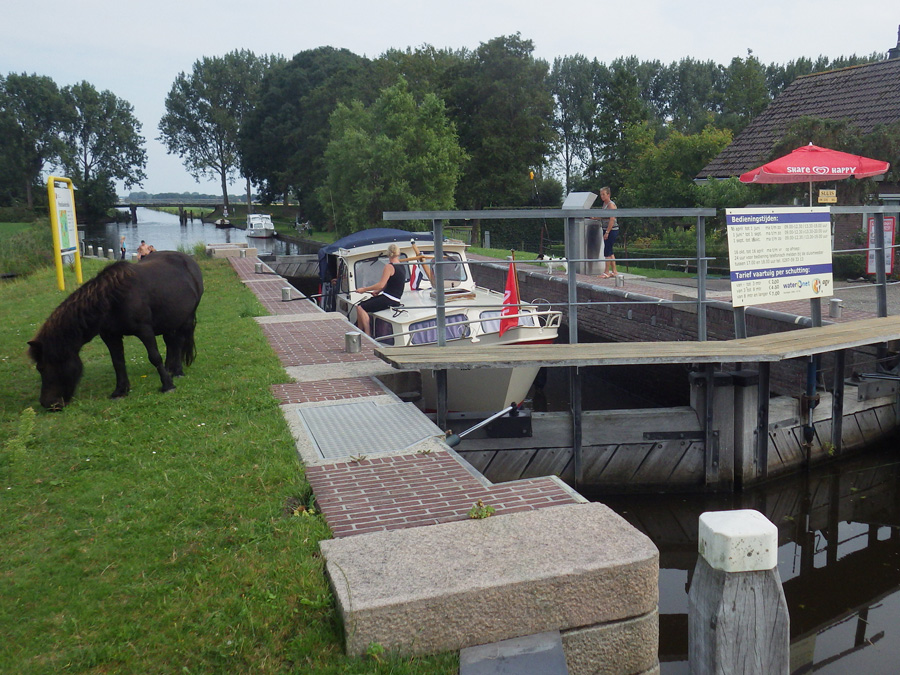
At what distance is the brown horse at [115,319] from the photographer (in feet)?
23.9

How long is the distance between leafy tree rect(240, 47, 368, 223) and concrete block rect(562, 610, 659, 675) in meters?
58.3

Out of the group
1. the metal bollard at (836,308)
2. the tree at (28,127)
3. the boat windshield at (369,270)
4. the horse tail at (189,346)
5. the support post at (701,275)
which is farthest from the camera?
the tree at (28,127)

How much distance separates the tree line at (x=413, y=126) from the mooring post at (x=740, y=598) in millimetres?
26058

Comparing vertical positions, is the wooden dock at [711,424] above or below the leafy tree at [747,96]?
below

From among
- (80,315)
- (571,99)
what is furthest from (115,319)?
(571,99)

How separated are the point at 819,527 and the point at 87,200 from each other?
9903 centimetres

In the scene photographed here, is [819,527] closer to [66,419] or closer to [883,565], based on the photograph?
[883,565]

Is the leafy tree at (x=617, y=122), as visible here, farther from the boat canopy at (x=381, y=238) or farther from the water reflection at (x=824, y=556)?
the water reflection at (x=824, y=556)

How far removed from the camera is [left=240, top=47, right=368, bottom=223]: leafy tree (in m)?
64.8

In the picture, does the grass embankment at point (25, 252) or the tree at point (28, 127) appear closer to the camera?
the grass embankment at point (25, 252)

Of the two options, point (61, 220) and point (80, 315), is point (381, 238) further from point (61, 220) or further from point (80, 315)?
point (80, 315)

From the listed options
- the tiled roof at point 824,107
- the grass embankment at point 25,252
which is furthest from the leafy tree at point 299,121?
the tiled roof at point 824,107

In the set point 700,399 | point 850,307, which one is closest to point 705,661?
point 700,399

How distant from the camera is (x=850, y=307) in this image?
12.9m
